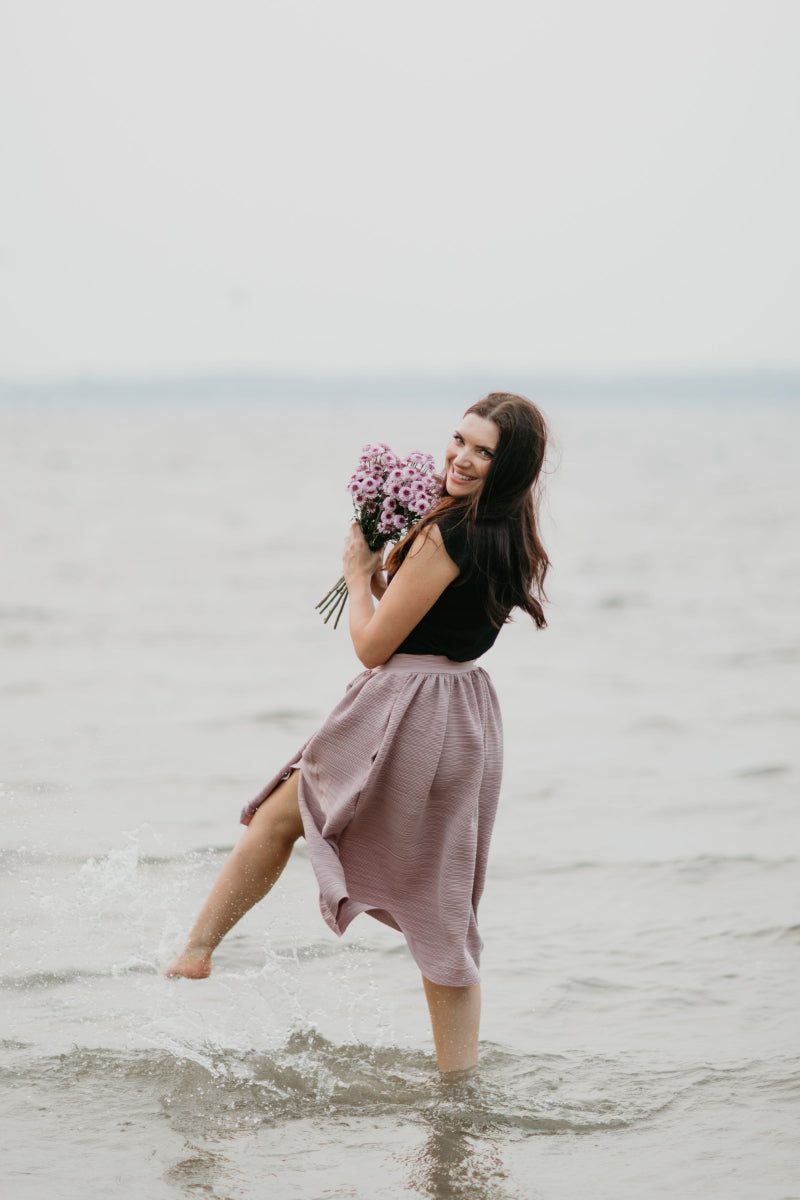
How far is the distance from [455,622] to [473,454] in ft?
1.51

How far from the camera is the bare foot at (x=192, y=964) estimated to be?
3.99 metres

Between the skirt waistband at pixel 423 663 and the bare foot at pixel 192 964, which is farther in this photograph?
the bare foot at pixel 192 964

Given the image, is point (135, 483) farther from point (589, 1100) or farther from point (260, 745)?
point (589, 1100)

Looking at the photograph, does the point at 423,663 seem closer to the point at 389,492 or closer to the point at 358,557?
the point at 358,557

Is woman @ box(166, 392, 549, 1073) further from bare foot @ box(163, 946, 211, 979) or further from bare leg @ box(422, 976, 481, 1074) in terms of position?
bare foot @ box(163, 946, 211, 979)

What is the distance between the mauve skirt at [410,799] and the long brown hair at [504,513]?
0.28 meters

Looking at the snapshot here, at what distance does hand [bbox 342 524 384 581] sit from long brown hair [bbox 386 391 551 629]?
0.15 m

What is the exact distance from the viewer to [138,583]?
16062 millimetres

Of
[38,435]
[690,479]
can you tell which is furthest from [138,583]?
[38,435]

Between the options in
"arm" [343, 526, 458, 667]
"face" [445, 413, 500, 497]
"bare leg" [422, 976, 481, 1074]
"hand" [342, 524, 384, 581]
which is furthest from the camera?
"bare leg" [422, 976, 481, 1074]

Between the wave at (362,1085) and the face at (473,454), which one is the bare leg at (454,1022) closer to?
the wave at (362,1085)

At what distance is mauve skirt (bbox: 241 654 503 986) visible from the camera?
3725 mm

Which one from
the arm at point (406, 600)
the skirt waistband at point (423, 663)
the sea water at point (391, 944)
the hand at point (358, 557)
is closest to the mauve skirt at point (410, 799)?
the skirt waistband at point (423, 663)

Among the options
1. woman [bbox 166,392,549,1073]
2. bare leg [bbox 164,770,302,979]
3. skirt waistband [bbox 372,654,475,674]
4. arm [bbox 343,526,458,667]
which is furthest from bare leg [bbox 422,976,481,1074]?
arm [bbox 343,526,458,667]
